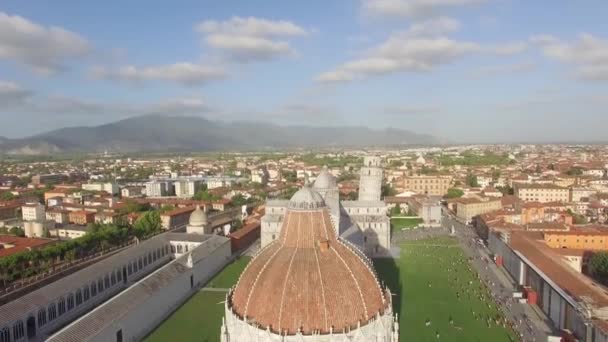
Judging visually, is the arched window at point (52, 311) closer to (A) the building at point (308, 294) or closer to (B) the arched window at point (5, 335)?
(B) the arched window at point (5, 335)

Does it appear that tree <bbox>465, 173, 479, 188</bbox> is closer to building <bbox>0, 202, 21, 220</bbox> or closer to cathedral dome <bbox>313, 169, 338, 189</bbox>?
cathedral dome <bbox>313, 169, 338, 189</bbox>

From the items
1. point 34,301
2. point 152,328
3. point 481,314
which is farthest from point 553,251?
point 34,301

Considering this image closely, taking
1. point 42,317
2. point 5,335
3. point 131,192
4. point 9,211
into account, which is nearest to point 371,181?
point 42,317

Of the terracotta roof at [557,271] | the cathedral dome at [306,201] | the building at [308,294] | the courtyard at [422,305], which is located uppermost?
the cathedral dome at [306,201]

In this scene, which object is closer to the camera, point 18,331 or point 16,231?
point 18,331

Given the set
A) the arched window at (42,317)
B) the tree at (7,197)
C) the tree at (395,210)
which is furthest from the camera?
the tree at (7,197)

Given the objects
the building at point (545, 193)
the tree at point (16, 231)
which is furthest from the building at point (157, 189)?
the building at point (545, 193)

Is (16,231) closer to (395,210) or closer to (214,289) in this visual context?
(214,289)
